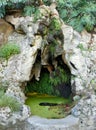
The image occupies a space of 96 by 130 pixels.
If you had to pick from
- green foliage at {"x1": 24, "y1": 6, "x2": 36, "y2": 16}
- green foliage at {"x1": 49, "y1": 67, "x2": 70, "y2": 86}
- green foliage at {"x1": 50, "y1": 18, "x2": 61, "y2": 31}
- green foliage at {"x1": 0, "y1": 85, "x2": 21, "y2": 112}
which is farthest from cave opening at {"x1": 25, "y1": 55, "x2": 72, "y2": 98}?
green foliage at {"x1": 0, "y1": 85, "x2": 21, "y2": 112}

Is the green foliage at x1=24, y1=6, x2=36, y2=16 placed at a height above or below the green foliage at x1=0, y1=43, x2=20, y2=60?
above

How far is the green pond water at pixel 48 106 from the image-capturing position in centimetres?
717

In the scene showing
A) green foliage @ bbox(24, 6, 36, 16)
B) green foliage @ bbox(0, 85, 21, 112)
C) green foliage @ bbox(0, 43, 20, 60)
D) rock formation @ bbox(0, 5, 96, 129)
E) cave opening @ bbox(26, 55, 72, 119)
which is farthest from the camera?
green foliage @ bbox(24, 6, 36, 16)

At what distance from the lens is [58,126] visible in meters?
6.24

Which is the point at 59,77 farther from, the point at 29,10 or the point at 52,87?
the point at 29,10

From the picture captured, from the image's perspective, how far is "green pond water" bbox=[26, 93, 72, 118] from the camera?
7.17 meters

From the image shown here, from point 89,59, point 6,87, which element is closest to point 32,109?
point 6,87

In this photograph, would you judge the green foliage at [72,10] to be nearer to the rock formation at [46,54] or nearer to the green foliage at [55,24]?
the rock formation at [46,54]

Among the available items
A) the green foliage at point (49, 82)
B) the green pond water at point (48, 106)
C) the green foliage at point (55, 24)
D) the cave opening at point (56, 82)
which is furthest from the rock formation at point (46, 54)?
the green pond water at point (48, 106)

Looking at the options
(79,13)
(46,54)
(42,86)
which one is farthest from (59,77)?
(79,13)

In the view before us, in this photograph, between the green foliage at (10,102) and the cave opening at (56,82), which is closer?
the green foliage at (10,102)

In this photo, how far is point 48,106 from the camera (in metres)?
7.60

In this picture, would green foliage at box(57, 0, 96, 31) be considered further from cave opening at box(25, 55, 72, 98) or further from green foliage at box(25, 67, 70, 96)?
green foliage at box(25, 67, 70, 96)

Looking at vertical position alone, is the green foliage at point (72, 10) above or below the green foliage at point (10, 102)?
above
